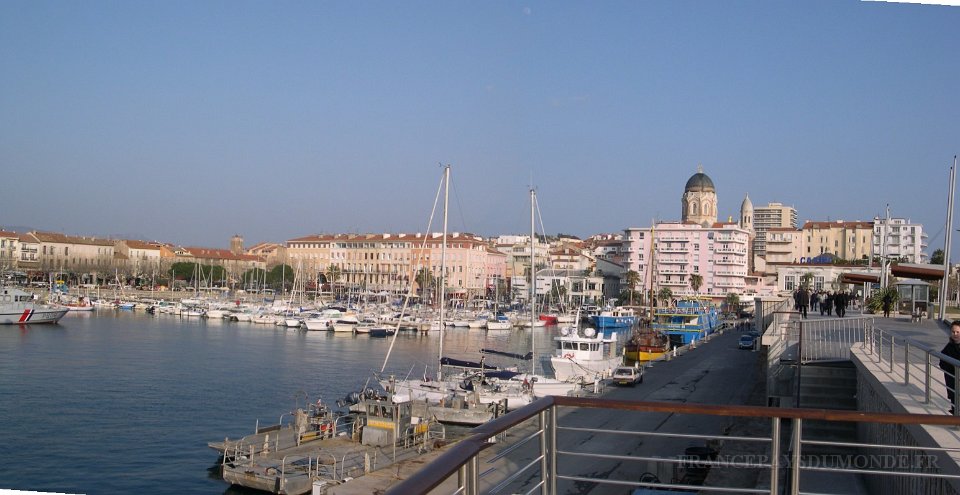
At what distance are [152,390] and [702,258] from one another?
57.4m

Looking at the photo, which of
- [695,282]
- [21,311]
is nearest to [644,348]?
[21,311]

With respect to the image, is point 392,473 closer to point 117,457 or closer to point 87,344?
point 117,457

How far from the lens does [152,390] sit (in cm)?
2300

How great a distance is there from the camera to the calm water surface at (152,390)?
14.7 m

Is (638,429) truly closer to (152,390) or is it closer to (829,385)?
(829,385)

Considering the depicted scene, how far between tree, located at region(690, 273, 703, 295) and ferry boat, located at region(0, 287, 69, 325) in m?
48.4

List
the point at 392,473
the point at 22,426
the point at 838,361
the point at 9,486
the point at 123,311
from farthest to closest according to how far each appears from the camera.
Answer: the point at 123,311, the point at 22,426, the point at 9,486, the point at 392,473, the point at 838,361

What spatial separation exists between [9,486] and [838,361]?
43.8ft

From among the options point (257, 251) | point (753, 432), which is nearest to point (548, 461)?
point (753, 432)

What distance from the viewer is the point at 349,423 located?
58.9 feet

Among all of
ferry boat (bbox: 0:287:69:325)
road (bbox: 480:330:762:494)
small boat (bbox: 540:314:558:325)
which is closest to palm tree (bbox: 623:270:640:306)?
small boat (bbox: 540:314:558:325)

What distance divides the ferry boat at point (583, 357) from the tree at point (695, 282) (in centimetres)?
4359

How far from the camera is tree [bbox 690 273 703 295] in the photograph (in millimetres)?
70125

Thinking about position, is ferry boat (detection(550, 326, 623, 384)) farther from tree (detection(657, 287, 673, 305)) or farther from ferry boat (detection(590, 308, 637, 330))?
tree (detection(657, 287, 673, 305))
